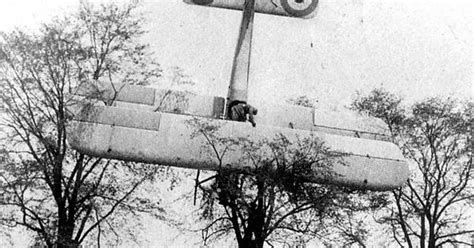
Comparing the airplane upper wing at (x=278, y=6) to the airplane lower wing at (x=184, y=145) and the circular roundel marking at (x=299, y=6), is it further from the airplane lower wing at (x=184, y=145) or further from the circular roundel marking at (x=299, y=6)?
the airplane lower wing at (x=184, y=145)

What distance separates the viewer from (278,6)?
13.7m

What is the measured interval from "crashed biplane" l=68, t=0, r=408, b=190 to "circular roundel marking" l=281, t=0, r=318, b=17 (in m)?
2.54

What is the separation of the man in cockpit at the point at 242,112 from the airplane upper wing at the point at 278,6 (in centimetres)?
332

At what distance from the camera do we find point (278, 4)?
13664 millimetres

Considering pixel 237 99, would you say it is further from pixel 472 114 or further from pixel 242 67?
pixel 472 114

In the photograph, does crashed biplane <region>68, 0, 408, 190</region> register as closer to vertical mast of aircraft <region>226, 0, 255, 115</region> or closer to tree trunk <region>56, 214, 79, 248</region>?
vertical mast of aircraft <region>226, 0, 255, 115</region>

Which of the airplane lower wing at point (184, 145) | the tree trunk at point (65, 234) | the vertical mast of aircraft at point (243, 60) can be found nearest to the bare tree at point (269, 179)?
the airplane lower wing at point (184, 145)

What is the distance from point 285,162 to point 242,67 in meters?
3.11

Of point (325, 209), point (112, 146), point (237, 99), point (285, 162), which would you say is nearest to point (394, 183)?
point (325, 209)

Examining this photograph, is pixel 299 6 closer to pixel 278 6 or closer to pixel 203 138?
pixel 278 6

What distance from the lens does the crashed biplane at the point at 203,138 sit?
988 centimetres

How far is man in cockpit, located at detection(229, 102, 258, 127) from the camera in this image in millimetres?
11023

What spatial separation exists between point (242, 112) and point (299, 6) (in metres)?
4.04

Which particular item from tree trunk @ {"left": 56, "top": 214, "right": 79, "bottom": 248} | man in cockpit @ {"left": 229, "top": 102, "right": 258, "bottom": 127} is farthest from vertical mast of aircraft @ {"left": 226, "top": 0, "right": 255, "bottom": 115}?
tree trunk @ {"left": 56, "top": 214, "right": 79, "bottom": 248}
